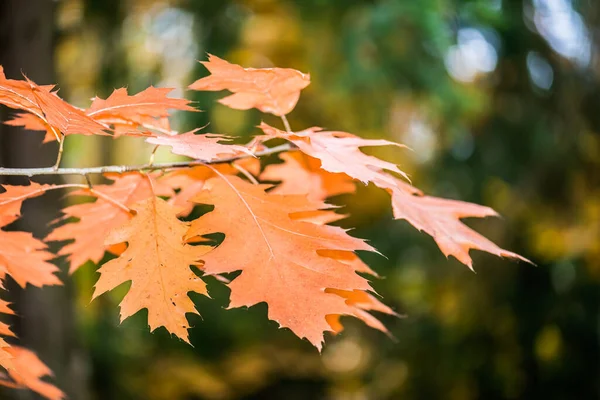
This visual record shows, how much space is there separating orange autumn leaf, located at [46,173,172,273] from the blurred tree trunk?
1311mm

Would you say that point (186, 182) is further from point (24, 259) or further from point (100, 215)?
point (24, 259)

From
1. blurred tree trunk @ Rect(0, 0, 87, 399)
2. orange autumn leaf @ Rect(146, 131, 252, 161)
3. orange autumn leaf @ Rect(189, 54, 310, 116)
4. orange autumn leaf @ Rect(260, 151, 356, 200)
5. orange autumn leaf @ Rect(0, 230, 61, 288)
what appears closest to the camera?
orange autumn leaf @ Rect(146, 131, 252, 161)

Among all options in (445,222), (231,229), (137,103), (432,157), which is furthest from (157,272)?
(432,157)

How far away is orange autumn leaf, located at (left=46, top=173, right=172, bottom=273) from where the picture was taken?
841 mm

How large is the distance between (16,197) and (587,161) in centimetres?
346

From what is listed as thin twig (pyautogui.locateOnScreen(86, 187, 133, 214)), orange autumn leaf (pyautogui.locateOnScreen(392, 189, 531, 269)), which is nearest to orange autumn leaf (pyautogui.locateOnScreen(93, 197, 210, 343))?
thin twig (pyautogui.locateOnScreen(86, 187, 133, 214))

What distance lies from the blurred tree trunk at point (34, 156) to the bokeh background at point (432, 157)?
0.02 meters

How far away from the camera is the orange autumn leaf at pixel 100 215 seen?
841 mm

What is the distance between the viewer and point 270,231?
0.69 meters

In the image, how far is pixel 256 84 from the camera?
779 millimetres

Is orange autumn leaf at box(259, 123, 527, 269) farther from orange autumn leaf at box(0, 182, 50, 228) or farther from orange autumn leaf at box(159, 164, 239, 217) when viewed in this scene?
orange autumn leaf at box(0, 182, 50, 228)

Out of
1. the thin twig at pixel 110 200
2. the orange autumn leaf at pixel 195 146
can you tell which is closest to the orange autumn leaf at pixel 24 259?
the thin twig at pixel 110 200

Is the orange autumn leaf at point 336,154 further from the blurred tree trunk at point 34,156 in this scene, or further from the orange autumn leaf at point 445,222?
the blurred tree trunk at point 34,156

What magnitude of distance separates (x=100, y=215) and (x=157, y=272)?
0.25 metres
